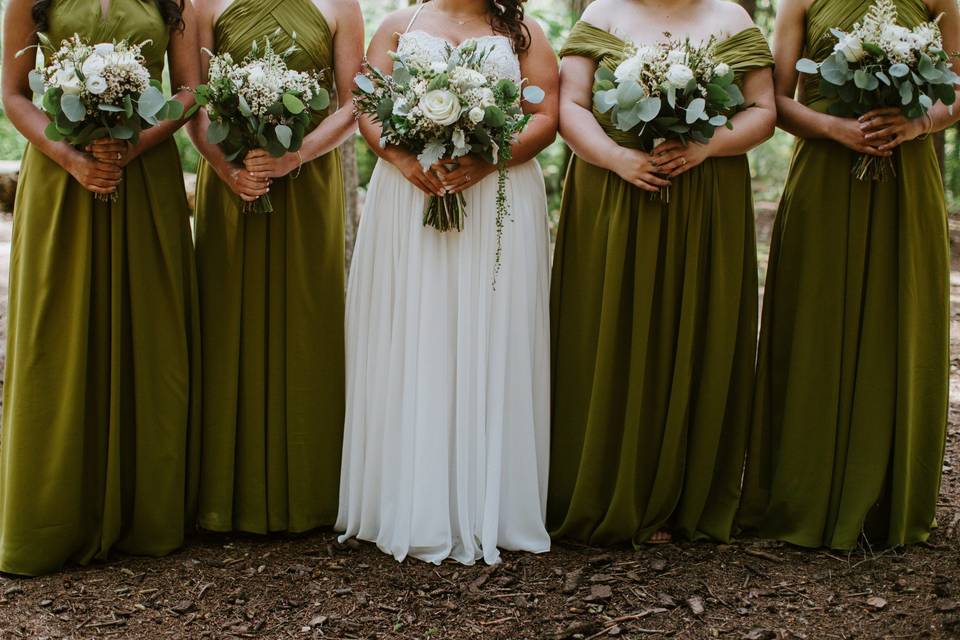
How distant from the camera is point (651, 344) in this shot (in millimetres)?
4461

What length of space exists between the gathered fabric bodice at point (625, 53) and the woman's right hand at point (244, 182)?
1565 mm

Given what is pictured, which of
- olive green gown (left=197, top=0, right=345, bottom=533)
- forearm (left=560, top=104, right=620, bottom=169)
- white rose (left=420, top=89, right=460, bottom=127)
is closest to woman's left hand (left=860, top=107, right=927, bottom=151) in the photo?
forearm (left=560, top=104, right=620, bottom=169)

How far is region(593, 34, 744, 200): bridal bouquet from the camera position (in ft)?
12.9

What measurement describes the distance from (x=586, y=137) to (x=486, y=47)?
609 mm

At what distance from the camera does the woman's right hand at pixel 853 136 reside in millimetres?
4170

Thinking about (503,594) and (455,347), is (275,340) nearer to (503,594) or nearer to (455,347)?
(455,347)

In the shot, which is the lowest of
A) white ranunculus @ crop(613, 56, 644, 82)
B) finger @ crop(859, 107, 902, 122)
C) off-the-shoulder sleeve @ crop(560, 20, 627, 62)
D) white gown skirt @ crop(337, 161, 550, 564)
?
white gown skirt @ crop(337, 161, 550, 564)

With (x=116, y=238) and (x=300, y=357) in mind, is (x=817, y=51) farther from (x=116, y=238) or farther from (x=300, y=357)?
(x=116, y=238)

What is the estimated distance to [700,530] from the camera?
4625mm

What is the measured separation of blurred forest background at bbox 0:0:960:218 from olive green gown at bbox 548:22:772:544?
2.67 meters

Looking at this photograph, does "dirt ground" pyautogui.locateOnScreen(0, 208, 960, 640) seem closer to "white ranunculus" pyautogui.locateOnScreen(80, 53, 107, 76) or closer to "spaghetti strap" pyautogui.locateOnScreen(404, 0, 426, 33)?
"white ranunculus" pyautogui.locateOnScreen(80, 53, 107, 76)

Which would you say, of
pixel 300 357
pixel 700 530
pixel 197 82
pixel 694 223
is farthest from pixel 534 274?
pixel 197 82

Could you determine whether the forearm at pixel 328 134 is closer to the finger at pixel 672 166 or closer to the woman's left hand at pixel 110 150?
the woman's left hand at pixel 110 150

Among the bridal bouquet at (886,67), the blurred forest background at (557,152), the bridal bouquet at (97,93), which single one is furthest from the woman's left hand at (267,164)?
the blurred forest background at (557,152)
